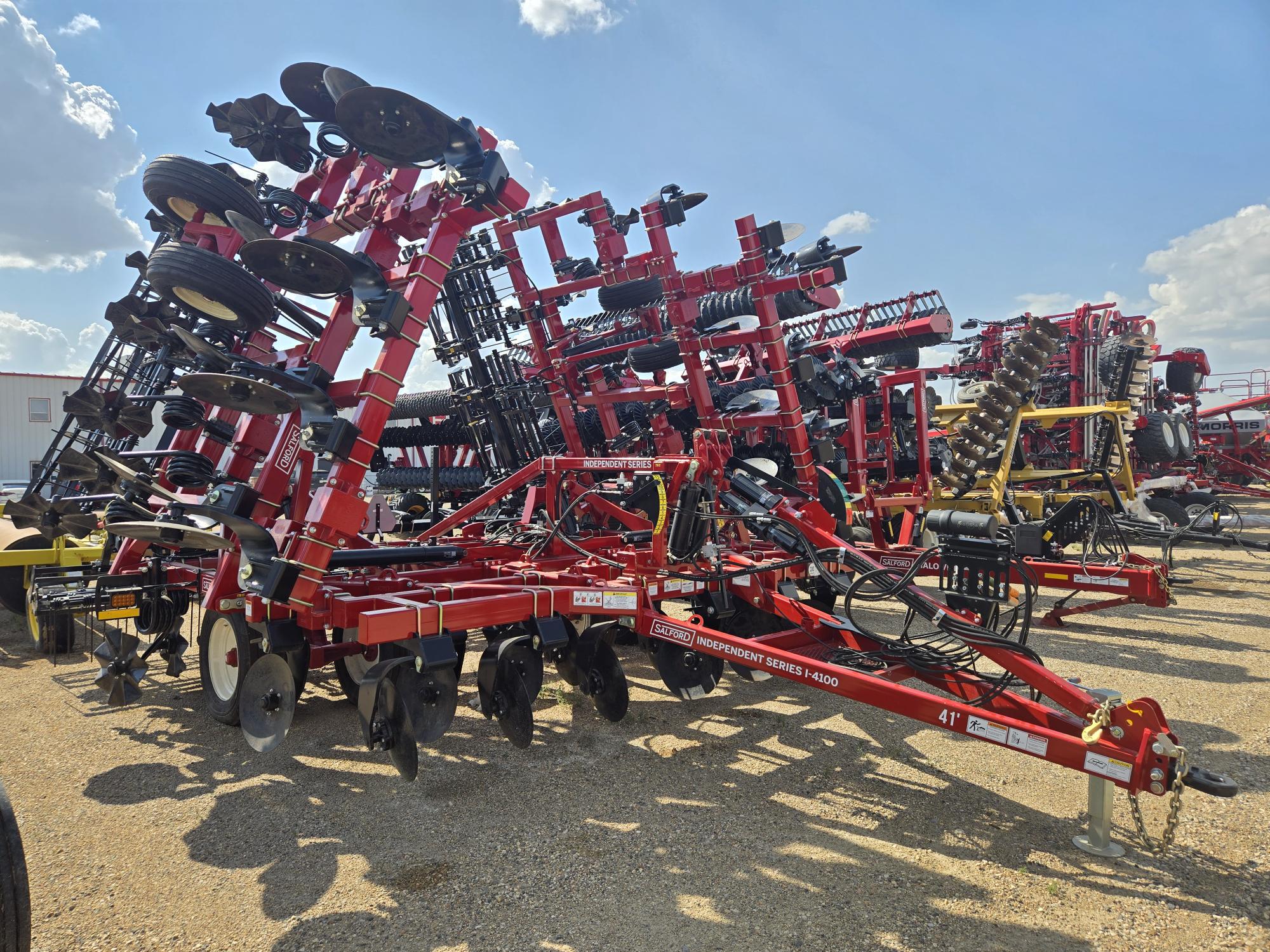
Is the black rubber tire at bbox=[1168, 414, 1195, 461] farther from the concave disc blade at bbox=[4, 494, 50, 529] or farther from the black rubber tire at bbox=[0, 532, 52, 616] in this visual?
the black rubber tire at bbox=[0, 532, 52, 616]

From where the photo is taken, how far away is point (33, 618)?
20.8 feet

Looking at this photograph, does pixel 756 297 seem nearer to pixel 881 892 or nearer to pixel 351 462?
pixel 351 462

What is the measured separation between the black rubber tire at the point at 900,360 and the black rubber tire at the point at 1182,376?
669 centimetres

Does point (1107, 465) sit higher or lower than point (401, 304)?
lower

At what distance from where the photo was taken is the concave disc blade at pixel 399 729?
3.66 metres

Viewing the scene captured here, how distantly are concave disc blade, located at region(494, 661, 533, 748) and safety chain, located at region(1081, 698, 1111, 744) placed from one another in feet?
8.62

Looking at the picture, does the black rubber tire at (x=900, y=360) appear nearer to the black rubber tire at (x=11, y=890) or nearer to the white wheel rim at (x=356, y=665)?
the white wheel rim at (x=356, y=665)

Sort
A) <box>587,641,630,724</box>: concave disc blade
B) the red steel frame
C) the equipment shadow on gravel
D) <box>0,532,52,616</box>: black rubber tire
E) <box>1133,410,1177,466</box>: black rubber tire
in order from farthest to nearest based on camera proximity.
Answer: <box>1133,410,1177,466</box>: black rubber tire < <box>0,532,52,616</box>: black rubber tire < <box>587,641,630,724</box>: concave disc blade < the red steel frame < the equipment shadow on gravel

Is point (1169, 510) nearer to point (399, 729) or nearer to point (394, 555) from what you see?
point (394, 555)

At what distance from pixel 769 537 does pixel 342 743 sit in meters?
3.08

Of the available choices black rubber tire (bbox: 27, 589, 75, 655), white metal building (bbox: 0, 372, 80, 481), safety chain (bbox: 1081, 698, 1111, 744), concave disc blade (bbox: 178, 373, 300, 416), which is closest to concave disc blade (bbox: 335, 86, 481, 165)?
concave disc blade (bbox: 178, 373, 300, 416)

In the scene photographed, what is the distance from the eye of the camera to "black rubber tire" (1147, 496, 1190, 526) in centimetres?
1175

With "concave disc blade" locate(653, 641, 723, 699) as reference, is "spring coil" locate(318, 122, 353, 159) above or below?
above

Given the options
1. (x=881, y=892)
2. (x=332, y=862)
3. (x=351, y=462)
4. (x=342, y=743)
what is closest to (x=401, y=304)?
(x=351, y=462)
